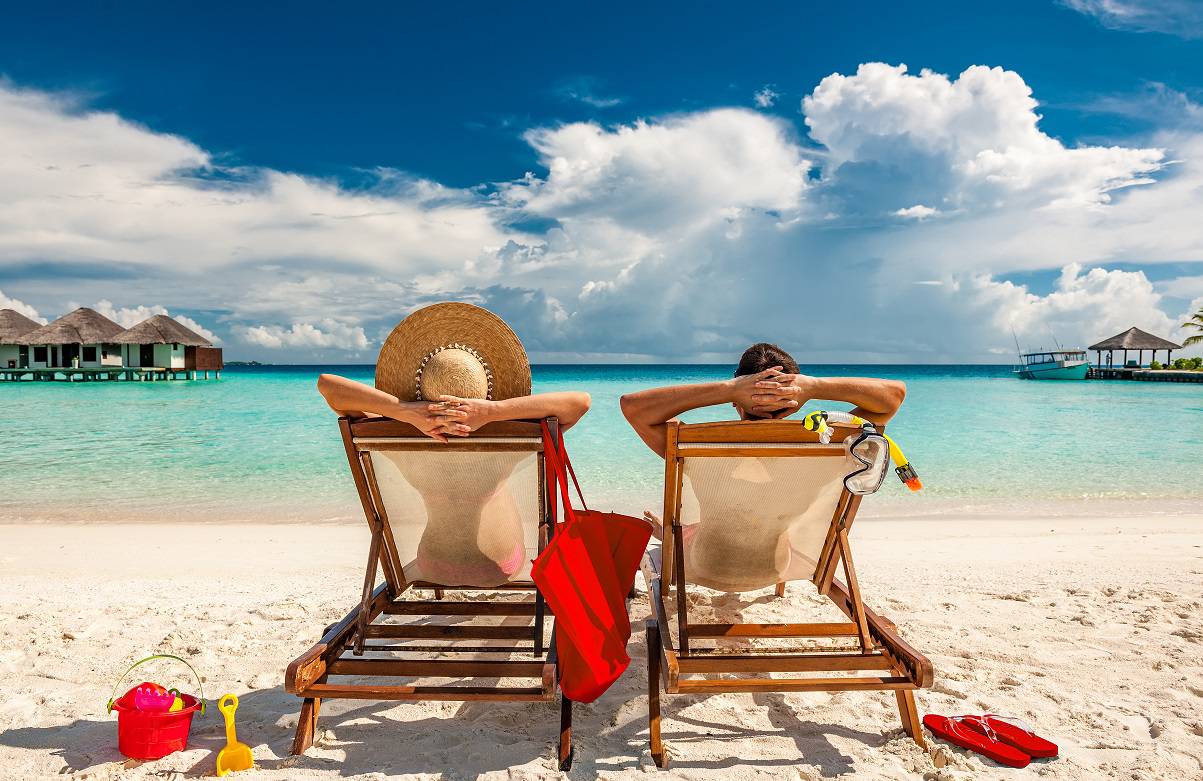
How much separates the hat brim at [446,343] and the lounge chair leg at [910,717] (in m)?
1.80

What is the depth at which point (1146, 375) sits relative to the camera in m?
44.2

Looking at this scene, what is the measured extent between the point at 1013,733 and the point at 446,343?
244 cm

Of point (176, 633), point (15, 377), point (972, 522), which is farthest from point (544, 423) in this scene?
point (15, 377)

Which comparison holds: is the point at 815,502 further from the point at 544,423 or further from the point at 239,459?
the point at 239,459

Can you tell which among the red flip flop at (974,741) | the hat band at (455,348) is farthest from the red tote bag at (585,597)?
the red flip flop at (974,741)

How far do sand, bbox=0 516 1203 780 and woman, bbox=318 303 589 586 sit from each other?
0.56 metres

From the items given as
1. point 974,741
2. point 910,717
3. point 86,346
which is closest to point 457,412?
point 910,717

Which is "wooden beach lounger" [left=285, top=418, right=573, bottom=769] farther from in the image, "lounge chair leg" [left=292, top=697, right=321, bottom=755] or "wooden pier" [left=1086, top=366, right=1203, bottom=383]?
"wooden pier" [left=1086, top=366, right=1203, bottom=383]

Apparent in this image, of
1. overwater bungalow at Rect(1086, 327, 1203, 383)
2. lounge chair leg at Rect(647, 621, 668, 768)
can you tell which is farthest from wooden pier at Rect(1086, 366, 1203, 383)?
lounge chair leg at Rect(647, 621, 668, 768)

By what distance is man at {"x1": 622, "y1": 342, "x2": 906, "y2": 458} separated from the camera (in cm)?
233

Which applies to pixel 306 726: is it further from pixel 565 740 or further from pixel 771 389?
pixel 771 389

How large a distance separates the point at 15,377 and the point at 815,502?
52857 mm

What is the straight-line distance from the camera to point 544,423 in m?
2.47

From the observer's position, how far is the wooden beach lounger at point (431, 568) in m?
2.24
